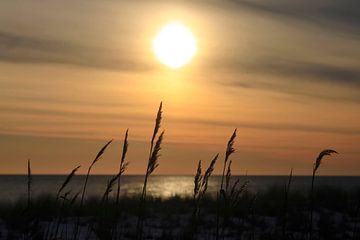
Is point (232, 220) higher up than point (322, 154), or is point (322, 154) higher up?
point (322, 154)

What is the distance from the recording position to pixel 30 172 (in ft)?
15.2

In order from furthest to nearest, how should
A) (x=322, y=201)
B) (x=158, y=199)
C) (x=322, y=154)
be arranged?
(x=158, y=199)
(x=322, y=201)
(x=322, y=154)

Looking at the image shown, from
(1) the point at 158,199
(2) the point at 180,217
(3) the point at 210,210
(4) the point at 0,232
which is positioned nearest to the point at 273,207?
(3) the point at 210,210

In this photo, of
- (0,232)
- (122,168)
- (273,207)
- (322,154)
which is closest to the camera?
(122,168)

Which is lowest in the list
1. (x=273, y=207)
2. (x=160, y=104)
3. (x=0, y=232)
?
(x=0, y=232)

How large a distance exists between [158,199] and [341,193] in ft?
22.5

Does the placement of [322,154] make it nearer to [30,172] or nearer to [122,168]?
[122,168]

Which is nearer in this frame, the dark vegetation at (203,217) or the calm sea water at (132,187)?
the dark vegetation at (203,217)

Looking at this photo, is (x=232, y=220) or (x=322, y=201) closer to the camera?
(x=232, y=220)

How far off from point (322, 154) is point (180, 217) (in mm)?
10446

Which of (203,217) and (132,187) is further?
(132,187)

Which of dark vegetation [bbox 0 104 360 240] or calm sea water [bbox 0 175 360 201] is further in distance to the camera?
calm sea water [bbox 0 175 360 201]

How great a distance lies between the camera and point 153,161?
4.62 m

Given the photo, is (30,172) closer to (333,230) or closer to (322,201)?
(333,230)
